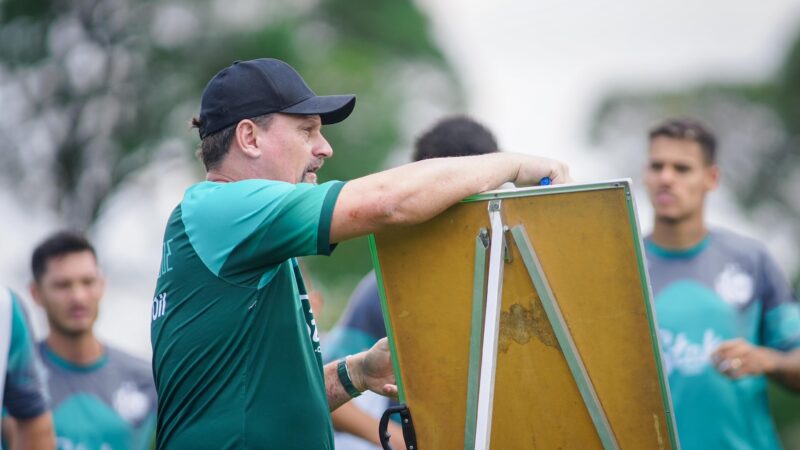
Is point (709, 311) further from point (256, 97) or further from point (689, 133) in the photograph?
point (256, 97)

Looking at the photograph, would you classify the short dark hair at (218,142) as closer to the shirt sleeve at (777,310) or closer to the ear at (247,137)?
the ear at (247,137)

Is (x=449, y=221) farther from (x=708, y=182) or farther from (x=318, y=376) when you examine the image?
(x=708, y=182)

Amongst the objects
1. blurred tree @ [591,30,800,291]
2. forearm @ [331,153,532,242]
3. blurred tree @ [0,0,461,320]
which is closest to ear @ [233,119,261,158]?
forearm @ [331,153,532,242]

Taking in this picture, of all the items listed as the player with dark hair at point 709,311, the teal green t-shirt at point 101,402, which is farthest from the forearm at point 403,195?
the teal green t-shirt at point 101,402

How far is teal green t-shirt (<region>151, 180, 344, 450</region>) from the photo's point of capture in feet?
12.2

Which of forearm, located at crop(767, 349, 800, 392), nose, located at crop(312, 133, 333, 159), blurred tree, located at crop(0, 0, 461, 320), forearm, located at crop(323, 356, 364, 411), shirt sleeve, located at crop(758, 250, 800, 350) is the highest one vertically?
blurred tree, located at crop(0, 0, 461, 320)

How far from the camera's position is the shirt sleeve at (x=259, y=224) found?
3678mm

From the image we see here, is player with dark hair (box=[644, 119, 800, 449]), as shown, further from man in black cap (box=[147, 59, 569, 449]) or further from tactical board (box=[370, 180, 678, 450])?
man in black cap (box=[147, 59, 569, 449])

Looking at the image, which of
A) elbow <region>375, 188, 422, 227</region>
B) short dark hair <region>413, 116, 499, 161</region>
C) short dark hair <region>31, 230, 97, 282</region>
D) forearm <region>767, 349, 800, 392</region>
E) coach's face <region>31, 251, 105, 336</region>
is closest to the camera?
elbow <region>375, 188, 422, 227</region>

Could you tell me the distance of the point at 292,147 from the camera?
4.07 metres

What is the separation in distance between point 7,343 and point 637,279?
305cm

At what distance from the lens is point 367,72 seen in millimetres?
32375

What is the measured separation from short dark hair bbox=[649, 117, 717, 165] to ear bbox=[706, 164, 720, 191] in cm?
4

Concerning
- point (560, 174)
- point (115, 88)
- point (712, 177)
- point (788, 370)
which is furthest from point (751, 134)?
point (560, 174)
